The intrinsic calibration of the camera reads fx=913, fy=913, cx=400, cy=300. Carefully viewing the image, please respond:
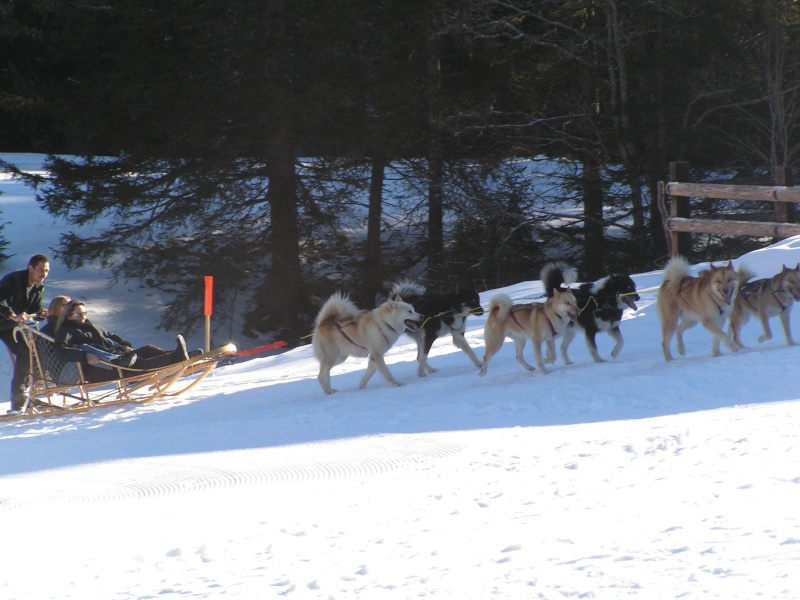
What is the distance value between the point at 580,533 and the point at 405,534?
2.74ft

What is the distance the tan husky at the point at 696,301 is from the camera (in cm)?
814

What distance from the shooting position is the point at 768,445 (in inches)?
205

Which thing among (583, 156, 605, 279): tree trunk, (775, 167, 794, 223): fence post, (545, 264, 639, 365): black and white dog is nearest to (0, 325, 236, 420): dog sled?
(545, 264, 639, 365): black and white dog

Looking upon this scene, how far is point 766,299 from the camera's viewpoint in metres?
8.31

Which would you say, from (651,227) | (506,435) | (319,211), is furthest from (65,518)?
(651,227)

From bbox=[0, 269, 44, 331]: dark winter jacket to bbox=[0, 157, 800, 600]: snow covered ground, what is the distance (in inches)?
43.1

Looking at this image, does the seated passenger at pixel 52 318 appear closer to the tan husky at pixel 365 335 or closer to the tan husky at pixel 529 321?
the tan husky at pixel 365 335

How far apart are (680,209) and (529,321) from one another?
19.3 feet

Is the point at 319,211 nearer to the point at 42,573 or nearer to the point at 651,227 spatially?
the point at 651,227

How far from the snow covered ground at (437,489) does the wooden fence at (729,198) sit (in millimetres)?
3754

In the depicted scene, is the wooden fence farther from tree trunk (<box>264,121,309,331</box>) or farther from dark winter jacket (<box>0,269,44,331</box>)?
dark winter jacket (<box>0,269,44,331</box>)

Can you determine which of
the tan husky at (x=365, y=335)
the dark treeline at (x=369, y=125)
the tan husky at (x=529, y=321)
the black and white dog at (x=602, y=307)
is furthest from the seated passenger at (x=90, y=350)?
the dark treeline at (x=369, y=125)

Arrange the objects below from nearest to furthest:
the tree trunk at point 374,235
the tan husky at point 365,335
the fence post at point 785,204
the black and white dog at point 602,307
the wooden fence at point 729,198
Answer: the black and white dog at point 602,307, the tan husky at point 365,335, the wooden fence at point 729,198, the fence post at point 785,204, the tree trunk at point 374,235

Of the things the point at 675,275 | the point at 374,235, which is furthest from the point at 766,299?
the point at 374,235
